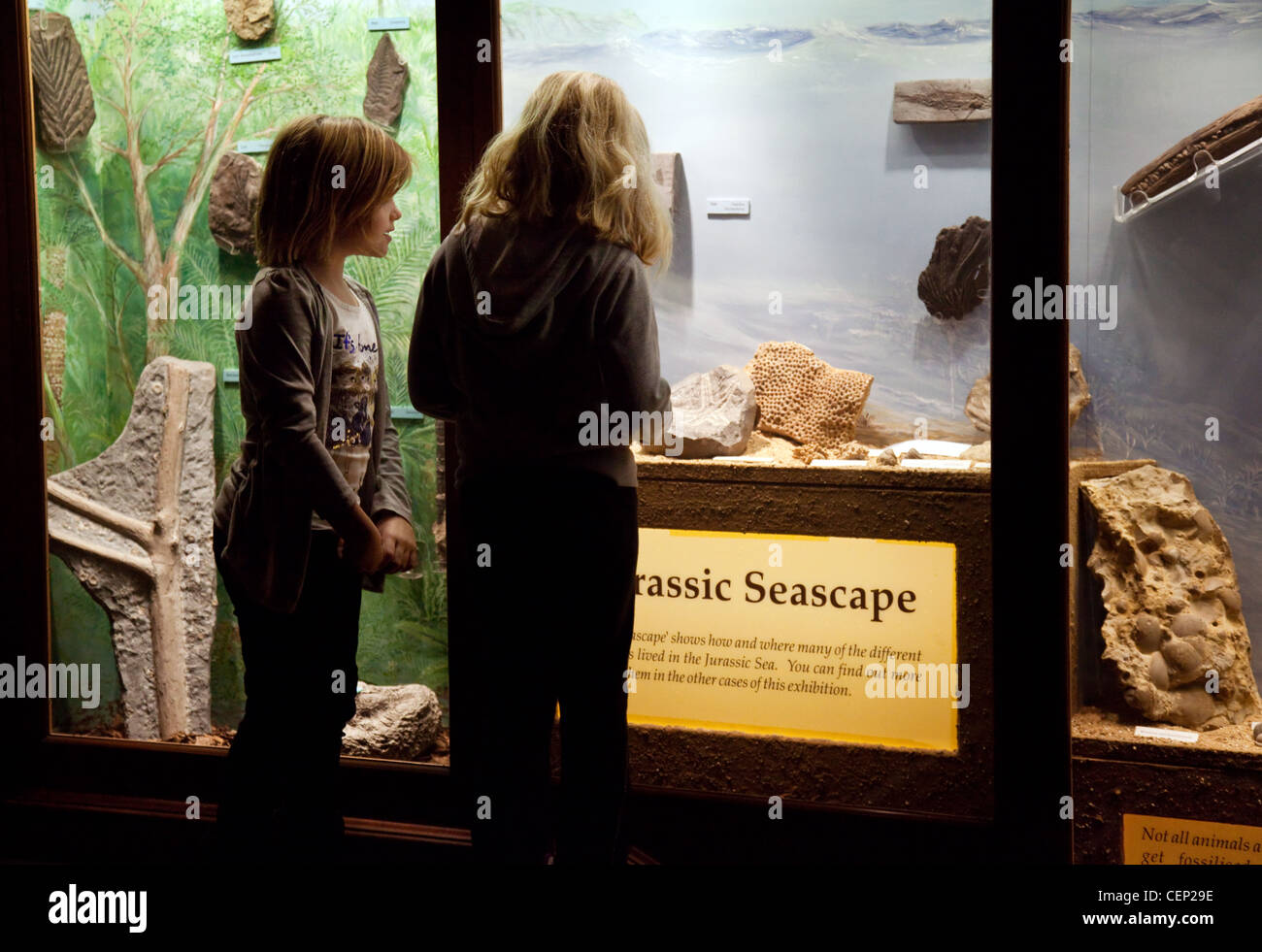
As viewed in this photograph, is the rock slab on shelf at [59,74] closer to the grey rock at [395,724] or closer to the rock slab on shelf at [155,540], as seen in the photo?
the rock slab on shelf at [155,540]

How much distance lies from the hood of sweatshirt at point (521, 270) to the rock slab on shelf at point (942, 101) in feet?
3.44

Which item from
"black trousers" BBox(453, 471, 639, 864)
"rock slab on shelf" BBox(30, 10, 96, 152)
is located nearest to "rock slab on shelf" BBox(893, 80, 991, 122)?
"black trousers" BBox(453, 471, 639, 864)

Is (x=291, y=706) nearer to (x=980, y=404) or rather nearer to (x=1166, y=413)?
(x=980, y=404)

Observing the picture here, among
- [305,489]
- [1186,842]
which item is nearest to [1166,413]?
[1186,842]

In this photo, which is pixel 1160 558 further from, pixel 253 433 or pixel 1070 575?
pixel 253 433

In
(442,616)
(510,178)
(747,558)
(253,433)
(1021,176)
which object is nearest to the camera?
(510,178)

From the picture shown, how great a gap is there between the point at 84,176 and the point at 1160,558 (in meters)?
2.75

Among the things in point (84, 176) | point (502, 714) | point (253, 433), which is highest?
point (84, 176)

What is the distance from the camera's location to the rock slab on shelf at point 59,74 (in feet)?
9.20

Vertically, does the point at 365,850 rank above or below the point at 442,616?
below

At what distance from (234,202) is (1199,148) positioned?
2.22 metres

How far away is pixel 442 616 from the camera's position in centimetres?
271

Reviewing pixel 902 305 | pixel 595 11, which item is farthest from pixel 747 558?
pixel 595 11

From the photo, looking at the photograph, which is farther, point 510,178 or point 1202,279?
point 1202,279
